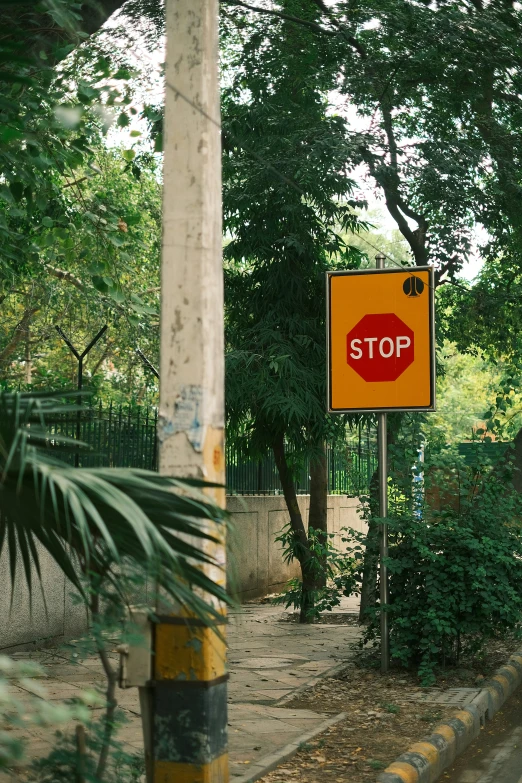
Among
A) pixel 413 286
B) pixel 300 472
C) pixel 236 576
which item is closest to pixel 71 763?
pixel 236 576

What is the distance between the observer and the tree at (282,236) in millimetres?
10516

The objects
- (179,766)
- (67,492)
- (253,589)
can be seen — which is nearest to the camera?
(67,492)

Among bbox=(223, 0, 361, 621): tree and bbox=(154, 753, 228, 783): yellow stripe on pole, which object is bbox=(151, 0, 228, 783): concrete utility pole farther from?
bbox=(223, 0, 361, 621): tree

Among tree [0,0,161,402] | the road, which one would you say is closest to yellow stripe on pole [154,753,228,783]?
the road

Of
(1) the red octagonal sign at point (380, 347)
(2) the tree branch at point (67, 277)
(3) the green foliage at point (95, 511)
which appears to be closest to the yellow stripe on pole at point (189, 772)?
(3) the green foliage at point (95, 511)

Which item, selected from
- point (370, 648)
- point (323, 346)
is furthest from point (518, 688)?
point (323, 346)

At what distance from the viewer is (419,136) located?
459 inches

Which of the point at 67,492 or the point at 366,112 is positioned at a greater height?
the point at 366,112

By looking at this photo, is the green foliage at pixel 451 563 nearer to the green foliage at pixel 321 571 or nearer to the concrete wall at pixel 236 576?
the green foliage at pixel 321 571

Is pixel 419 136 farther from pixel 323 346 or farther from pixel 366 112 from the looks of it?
pixel 323 346

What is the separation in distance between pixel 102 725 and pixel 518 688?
571 cm

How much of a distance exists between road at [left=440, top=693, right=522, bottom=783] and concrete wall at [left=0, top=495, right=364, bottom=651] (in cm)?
188

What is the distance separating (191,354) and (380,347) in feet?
15.2

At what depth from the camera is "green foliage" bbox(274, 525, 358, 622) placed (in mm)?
9031
